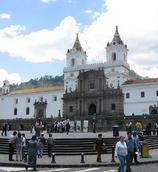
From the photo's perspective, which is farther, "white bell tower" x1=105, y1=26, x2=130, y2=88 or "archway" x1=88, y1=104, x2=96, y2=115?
"archway" x1=88, y1=104, x2=96, y2=115

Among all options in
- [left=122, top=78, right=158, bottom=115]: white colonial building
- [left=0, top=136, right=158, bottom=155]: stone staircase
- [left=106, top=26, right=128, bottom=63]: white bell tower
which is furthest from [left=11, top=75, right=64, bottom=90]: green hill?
[left=0, top=136, right=158, bottom=155]: stone staircase

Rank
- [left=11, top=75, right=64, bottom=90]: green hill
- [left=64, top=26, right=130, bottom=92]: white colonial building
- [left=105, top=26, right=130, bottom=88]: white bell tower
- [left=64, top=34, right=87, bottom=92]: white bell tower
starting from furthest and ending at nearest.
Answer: [left=11, top=75, right=64, bottom=90]: green hill
[left=64, top=34, right=87, bottom=92]: white bell tower
[left=64, top=26, right=130, bottom=92]: white colonial building
[left=105, top=26, right=130, bottom=88]: white bell tower

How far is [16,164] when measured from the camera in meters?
20.2

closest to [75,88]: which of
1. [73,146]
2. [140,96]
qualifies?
[140,96]

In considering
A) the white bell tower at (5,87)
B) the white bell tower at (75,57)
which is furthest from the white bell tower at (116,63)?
the white bell tower at (5,87)

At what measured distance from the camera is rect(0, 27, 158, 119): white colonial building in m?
71.7

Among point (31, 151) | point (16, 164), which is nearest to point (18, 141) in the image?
point (16, 164)

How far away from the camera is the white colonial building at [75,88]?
7169cm

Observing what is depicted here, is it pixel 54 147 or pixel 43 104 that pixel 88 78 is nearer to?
pixel 43 104

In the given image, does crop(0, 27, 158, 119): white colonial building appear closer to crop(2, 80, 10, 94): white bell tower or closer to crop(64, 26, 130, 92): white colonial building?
crop(64, 26, 130, 92): white colonial building

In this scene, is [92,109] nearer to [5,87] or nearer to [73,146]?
[5,87]

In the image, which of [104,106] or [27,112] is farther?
[27,112]

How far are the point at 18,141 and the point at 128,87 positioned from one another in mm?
52559

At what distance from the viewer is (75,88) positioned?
261 ft
